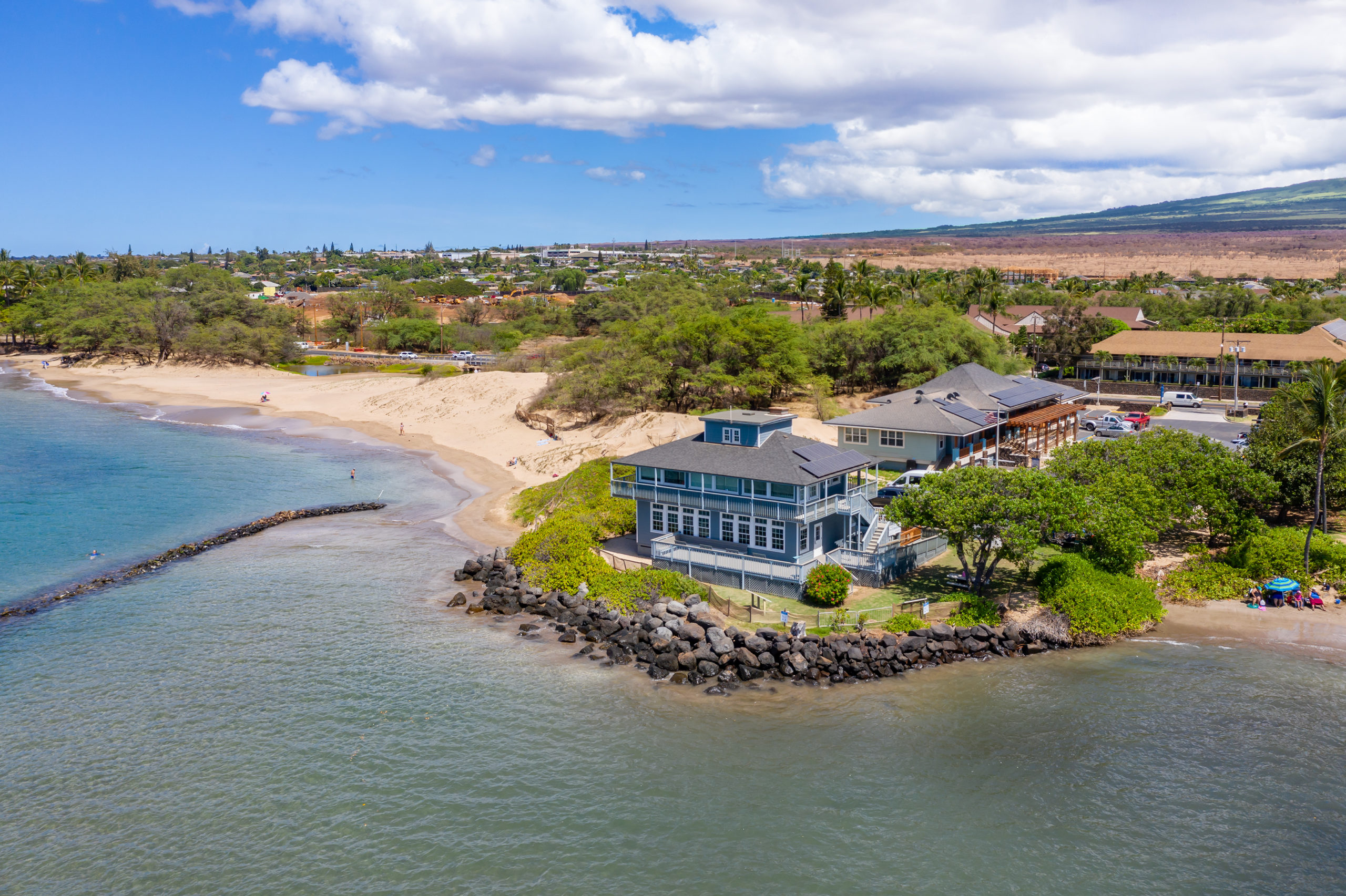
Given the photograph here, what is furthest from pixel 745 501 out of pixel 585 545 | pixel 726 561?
pixel 585 545

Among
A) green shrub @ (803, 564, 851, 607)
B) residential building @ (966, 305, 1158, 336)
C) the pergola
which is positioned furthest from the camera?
residential building @ (966, 305, 1158, 336)

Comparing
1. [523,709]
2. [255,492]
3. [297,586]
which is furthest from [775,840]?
[255,492]

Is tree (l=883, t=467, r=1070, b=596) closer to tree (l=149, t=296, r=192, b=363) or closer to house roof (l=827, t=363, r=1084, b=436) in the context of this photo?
house roof (l=827, t=363, r=1084, b=436)

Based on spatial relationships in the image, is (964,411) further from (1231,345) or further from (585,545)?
(1231,345)

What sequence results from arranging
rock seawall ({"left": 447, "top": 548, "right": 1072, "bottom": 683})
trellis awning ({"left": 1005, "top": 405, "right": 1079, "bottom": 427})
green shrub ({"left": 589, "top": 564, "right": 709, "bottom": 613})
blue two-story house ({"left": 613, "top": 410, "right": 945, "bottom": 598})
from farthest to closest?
trellis awning ({"left": 1005, "top": 405, "right": 1079, "bottom": 427}) < blue two-story house ({"left": 613, "top": 410, "right": 945, "bottom": 598}) < green shrub ({"left": 589, "top": 564, "right": 709, "bottom": 613}) < rock seawall ({"left": 447, "top": 548, "right": 1072, "bottom": 683})

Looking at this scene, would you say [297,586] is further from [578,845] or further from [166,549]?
[578,845]

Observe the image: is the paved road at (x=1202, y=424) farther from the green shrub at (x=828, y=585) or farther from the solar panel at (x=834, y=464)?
the green shrub at (x=828, y=585)

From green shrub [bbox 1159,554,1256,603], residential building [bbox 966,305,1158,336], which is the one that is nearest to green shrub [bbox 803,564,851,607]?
green shrub [bbox 1159,554,1256,603]

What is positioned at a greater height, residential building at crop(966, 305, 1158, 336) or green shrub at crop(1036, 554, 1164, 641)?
residential building at crop(966, 305, 1158, 336)
